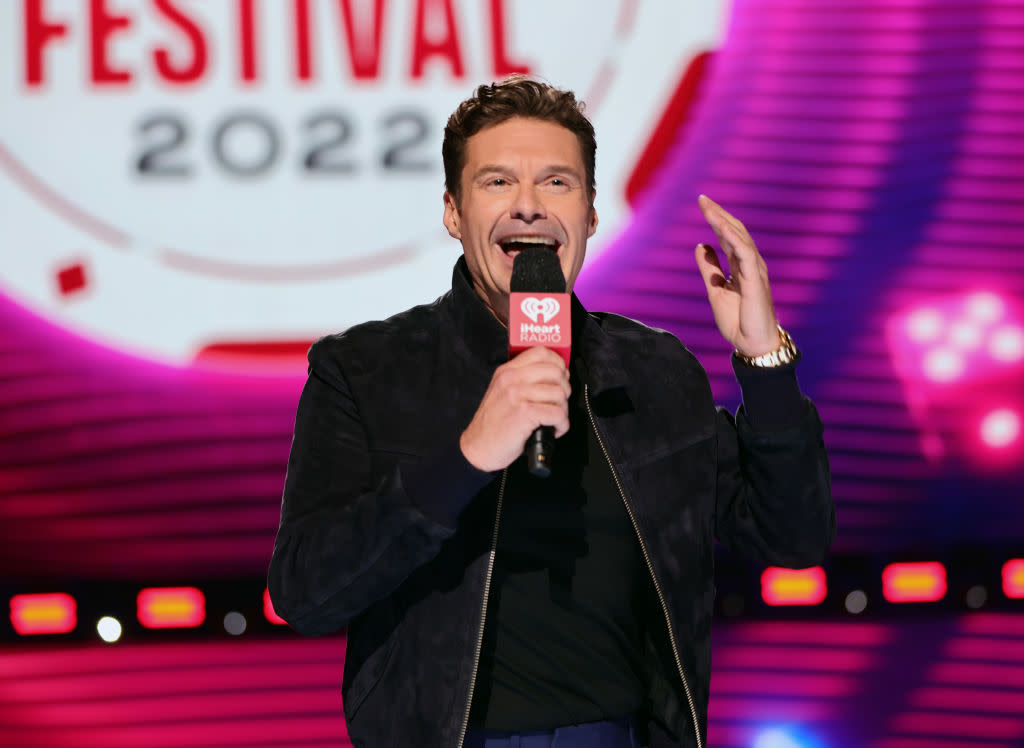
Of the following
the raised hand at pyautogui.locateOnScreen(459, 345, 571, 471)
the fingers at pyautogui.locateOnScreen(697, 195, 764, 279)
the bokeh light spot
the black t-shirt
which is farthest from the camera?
the bokeh light spot

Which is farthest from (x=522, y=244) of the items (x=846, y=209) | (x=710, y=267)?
(x=846, y=209)

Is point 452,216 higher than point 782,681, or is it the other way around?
point 452,216

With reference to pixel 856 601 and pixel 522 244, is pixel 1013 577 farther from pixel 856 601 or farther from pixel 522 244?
pixel 522 244

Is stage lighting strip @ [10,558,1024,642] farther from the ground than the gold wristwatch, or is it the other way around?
the gold wristwatch

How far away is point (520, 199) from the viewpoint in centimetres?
163

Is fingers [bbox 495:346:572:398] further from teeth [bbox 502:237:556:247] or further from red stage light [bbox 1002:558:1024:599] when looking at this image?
red stage light [bbox 1002:558:1024:599]

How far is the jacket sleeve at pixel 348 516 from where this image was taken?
1.33 metres

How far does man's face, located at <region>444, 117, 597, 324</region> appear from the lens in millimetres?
1632

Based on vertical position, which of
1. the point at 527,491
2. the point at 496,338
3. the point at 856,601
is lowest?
the point at 527,491

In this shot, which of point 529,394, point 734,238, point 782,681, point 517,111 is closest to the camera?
point 529,394

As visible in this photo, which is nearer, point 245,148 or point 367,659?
point 367,659

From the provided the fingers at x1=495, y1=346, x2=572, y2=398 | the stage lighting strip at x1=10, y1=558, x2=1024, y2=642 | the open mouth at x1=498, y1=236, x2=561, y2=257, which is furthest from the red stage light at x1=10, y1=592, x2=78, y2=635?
the fingers at x1=495, y1=346, x2=572, y2=398

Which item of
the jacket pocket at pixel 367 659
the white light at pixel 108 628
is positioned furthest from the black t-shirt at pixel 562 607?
the white light at pixel 108 628

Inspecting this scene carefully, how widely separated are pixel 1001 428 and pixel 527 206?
1866mm
